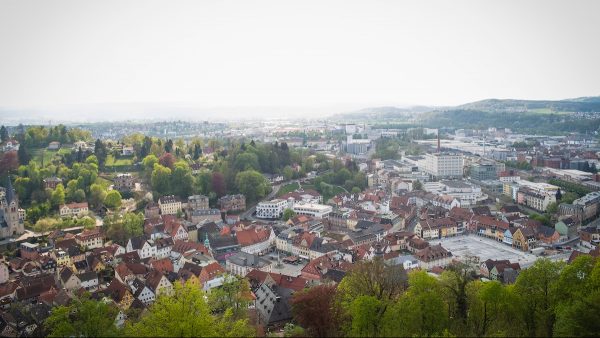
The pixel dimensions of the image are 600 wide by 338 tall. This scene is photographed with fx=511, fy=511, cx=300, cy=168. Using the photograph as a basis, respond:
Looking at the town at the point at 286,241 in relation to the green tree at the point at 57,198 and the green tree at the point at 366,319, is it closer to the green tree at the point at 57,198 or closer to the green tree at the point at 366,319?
the green tree at the point at 366,319

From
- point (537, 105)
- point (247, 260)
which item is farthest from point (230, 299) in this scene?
point (537, 105)

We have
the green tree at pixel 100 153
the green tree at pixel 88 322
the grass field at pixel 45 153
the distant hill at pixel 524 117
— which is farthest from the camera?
the distant hill at pixel 524 117

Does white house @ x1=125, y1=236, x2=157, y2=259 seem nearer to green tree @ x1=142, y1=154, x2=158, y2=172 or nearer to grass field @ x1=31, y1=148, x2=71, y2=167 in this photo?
green tree @ x1=142, y1=154, x2=158, y2=172

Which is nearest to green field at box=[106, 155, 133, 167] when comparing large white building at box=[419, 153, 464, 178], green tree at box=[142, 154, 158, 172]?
green tree at box=[142, 154, 158, 172]

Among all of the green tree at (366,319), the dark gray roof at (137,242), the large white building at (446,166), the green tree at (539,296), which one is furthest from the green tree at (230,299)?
the large white building at (446,166)

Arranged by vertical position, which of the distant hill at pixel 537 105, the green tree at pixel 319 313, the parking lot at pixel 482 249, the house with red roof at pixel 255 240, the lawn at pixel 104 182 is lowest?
the parking lot at pixel 482 249

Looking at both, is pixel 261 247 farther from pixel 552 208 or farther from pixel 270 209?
pixel 552 208
